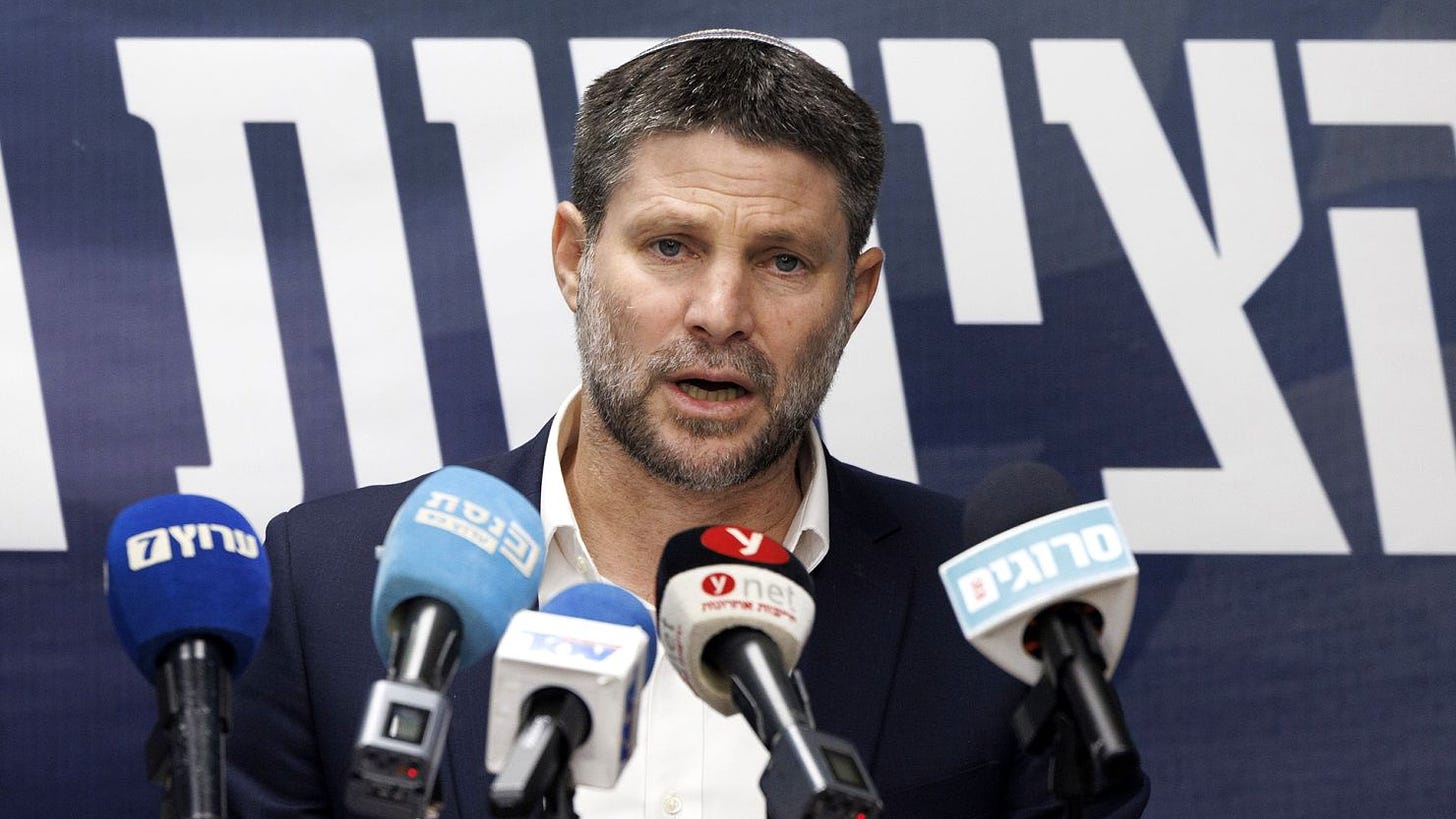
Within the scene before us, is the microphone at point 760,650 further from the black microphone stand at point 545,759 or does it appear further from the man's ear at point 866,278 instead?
the man's ear at point 866,278

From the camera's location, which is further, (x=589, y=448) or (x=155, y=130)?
Answer: (x=155, y=130)

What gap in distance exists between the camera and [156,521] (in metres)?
1.74

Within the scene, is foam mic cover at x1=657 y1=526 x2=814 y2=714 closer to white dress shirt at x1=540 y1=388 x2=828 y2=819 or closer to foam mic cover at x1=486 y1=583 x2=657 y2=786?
foam mic cover at x1=486 y1=583 x2=657 y2=786

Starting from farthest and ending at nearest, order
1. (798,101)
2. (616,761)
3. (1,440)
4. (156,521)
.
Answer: (1,440)
(798,101)
(156,521)
(616,761)

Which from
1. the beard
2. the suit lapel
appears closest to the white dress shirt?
the suit lapel

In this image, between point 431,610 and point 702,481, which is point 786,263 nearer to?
point 702,481

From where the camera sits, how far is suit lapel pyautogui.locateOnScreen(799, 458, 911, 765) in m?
2.62

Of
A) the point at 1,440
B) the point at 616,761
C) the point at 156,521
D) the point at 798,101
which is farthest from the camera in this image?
the point at 1,440

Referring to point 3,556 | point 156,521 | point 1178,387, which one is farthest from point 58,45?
point 1178,387

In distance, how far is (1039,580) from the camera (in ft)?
5.16

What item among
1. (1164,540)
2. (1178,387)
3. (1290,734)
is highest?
(1178,387)

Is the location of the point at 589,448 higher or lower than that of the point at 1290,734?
higher

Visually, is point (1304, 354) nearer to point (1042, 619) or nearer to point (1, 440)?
point (1042, 619)

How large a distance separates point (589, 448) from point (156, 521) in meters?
1.13
